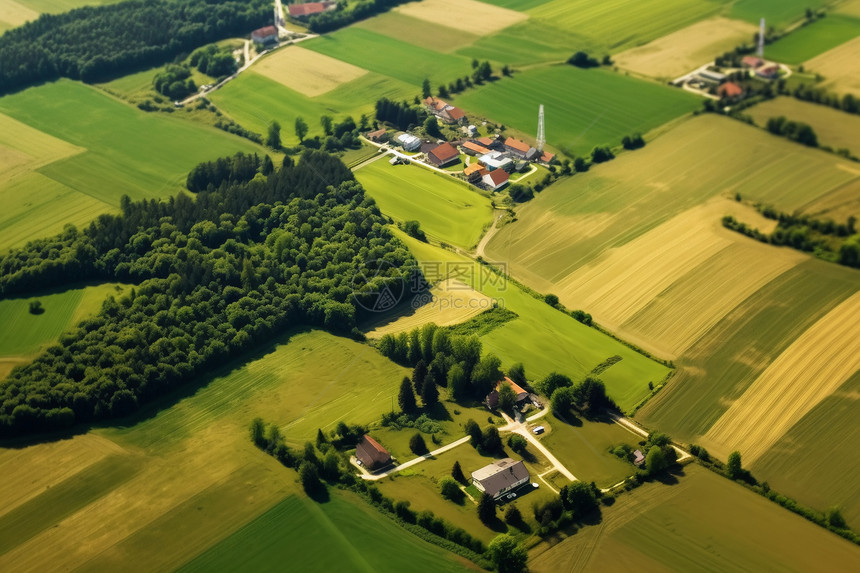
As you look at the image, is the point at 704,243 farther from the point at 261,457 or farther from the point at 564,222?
the point at 261,457

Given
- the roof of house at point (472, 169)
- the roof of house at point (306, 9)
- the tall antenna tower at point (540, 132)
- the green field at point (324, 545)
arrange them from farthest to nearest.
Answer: the roof of house at point (306, 9) < the tall antenna tower at point (540, 132) < the roof of house at point (472, 169) < the green field at point (324, 545)

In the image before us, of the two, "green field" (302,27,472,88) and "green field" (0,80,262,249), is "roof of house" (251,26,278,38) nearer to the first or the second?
"green field" (302,27,472,88)

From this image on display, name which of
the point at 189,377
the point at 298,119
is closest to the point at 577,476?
the point at 189,377

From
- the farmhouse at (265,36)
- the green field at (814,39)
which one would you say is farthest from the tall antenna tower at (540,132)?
the farmhouse at (265,36)

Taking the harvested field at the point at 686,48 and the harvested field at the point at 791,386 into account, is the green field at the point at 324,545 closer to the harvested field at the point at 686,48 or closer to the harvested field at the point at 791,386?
the harvested field at the point at 791,386

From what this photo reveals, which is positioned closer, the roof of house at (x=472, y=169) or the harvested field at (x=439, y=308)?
the harvested field at (x=439, y=308)

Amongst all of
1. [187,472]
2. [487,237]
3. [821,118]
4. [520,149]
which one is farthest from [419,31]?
[187,472]
